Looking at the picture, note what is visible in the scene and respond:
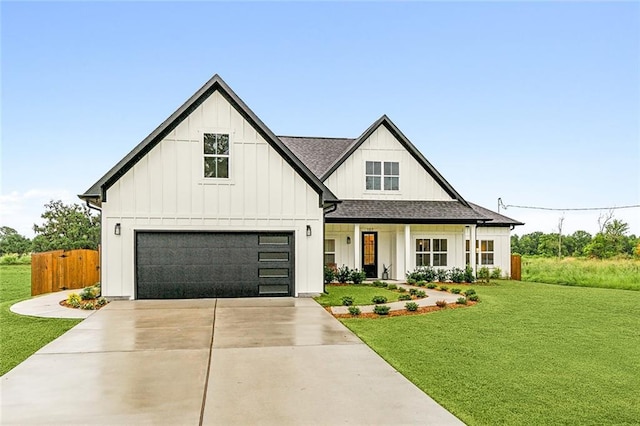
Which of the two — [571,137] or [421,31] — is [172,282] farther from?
[571,137]

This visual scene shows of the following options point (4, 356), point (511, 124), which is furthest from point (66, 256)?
point (511, 124)

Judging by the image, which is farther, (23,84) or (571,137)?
(571,137)

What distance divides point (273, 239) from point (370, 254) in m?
7.68

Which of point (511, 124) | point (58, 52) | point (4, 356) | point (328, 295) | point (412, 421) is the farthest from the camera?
point (511, 124)

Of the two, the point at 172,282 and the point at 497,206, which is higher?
the point at 497,206

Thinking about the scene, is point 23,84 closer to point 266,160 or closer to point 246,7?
point 246,7

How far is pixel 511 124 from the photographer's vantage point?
981 inches

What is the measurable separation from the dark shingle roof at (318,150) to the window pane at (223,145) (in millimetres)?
7055

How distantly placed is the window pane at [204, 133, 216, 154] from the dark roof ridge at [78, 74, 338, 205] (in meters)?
0.83

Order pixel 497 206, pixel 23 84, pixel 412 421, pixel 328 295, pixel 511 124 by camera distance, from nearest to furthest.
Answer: pixel 412 421 → pixel 328 295 → pixel 23 84 → pixel 511 124 → pixel 497 206

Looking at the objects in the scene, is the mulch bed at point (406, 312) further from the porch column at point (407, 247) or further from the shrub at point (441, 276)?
the shrub at point (441, 276)

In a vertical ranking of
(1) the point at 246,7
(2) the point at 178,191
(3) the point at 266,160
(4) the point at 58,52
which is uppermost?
(1) the point at 246,7

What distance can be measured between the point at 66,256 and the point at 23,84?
7793 mm

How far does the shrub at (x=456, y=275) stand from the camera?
2001cm
